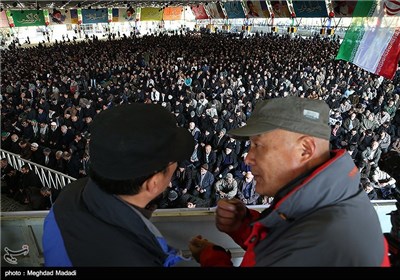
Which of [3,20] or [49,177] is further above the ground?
[3,20]

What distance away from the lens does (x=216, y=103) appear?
41.0 ft

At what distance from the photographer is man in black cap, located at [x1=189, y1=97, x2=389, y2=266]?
0.92 m

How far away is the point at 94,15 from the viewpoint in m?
34.7

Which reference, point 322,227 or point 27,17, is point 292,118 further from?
point 27,17

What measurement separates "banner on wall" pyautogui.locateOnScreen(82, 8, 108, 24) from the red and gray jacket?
38245mm

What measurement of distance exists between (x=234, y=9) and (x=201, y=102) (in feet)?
77.9

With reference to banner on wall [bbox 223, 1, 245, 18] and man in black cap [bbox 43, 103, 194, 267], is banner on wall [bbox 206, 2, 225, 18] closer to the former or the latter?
banner on wall [bbox 223, 1, 245, 18]

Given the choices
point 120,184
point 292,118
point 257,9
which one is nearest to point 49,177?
point 120,184

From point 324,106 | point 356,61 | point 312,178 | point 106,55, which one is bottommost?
point 106,55

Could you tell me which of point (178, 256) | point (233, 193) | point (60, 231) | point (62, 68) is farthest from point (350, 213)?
point (62, 68)

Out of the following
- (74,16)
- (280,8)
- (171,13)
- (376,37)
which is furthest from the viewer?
(171,13)

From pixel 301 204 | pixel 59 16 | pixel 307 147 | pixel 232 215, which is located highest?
pixel 307 147
